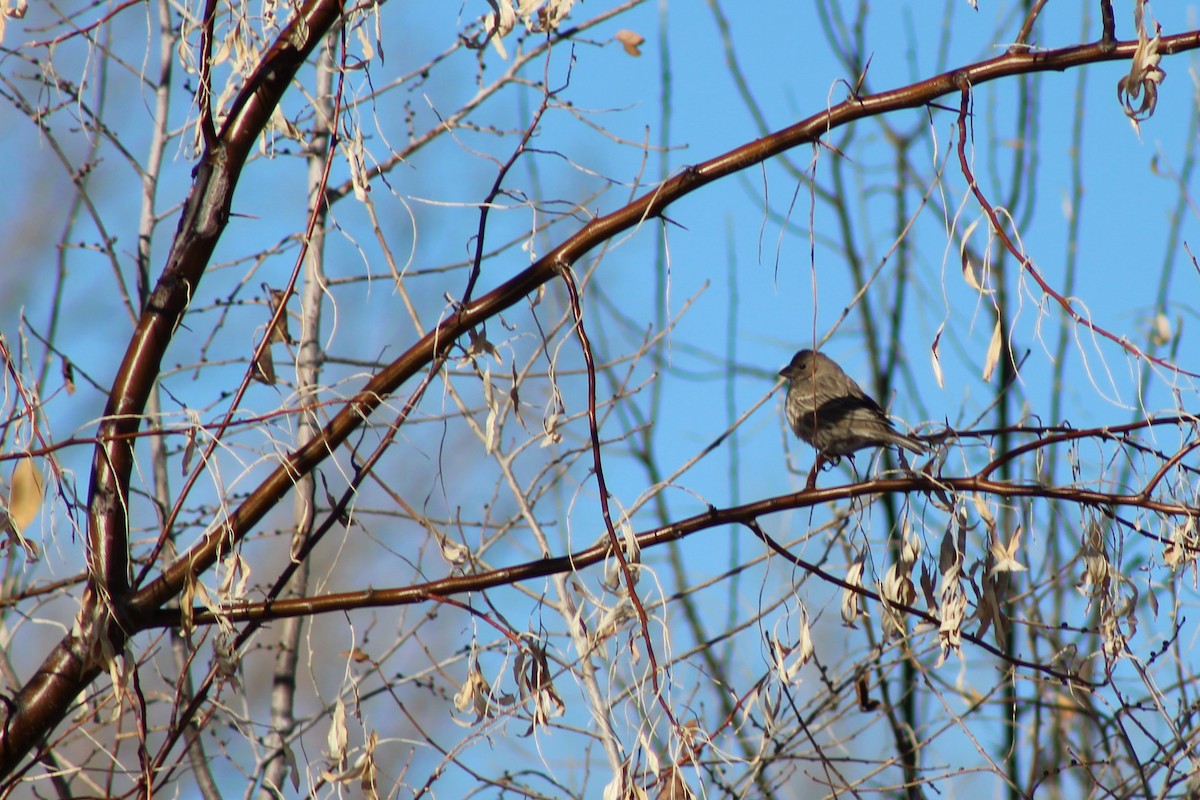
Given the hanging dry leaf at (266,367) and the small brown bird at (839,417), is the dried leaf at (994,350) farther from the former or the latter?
the small brown bird at (839,417)

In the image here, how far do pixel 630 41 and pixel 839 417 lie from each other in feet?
7.36

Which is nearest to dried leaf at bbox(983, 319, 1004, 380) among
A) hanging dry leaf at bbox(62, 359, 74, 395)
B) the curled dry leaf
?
the curled dry leaf

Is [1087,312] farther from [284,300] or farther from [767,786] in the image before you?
[767,786]

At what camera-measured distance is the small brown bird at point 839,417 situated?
5.08 m

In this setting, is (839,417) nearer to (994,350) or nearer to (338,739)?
(994,350)

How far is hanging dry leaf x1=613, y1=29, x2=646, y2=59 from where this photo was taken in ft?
12.1

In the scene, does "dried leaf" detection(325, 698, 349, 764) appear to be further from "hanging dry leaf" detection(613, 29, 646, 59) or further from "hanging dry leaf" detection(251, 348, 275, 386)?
"hanging dry leaf" detection(613, 29, 646, 59)

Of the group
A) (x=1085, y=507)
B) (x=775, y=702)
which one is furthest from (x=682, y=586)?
(x=1085, y=507)

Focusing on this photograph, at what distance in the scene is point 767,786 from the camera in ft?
14.3

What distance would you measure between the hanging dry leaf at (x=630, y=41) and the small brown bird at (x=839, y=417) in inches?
57.7

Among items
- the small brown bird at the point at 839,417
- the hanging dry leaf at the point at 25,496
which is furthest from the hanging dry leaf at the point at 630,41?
the hanging dry leaf at the point at 25,496

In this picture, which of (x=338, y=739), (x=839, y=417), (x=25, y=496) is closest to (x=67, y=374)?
(x=25, y=496)

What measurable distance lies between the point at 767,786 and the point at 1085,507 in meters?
2.21

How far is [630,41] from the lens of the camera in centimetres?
372
